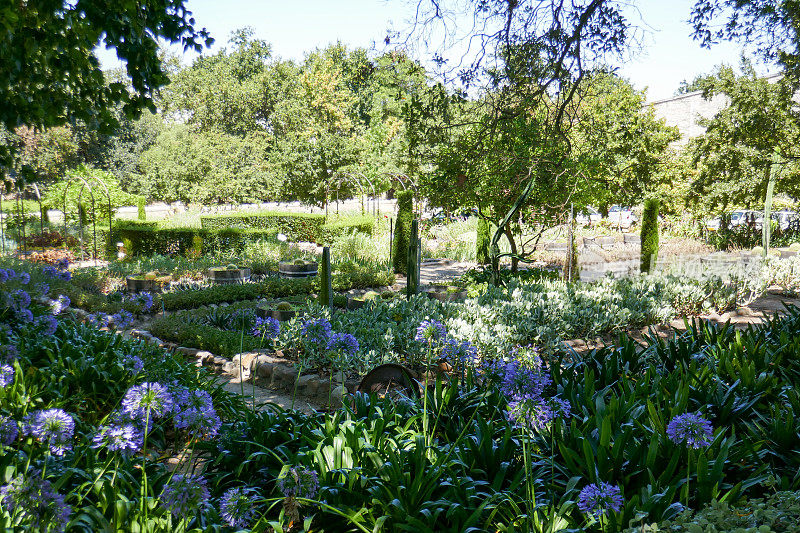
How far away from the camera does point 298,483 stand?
1.91m

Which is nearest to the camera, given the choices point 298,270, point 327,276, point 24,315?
point 24,315

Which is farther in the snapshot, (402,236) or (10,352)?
(402,236)

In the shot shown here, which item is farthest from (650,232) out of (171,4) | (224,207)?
(224,207)

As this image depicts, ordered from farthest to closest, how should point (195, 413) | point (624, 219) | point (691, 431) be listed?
point (624, 219) < point (195, 413) < point (691, 431)

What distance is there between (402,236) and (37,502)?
1090 cm

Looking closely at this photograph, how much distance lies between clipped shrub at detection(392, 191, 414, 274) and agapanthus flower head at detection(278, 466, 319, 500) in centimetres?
1020

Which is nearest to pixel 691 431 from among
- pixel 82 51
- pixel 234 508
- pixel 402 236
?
pixel 234 508

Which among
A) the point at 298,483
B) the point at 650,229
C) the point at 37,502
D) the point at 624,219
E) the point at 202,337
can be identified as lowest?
the point at 202,337

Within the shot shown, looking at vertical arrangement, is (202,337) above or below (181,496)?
below

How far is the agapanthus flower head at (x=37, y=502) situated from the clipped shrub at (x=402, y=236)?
10.6m

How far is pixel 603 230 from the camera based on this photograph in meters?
19.4

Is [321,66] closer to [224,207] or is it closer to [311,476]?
[224,207]

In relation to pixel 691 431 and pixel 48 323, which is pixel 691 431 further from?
pixel 48 323

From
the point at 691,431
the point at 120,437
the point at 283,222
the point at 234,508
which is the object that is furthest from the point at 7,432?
the point at 283,222
